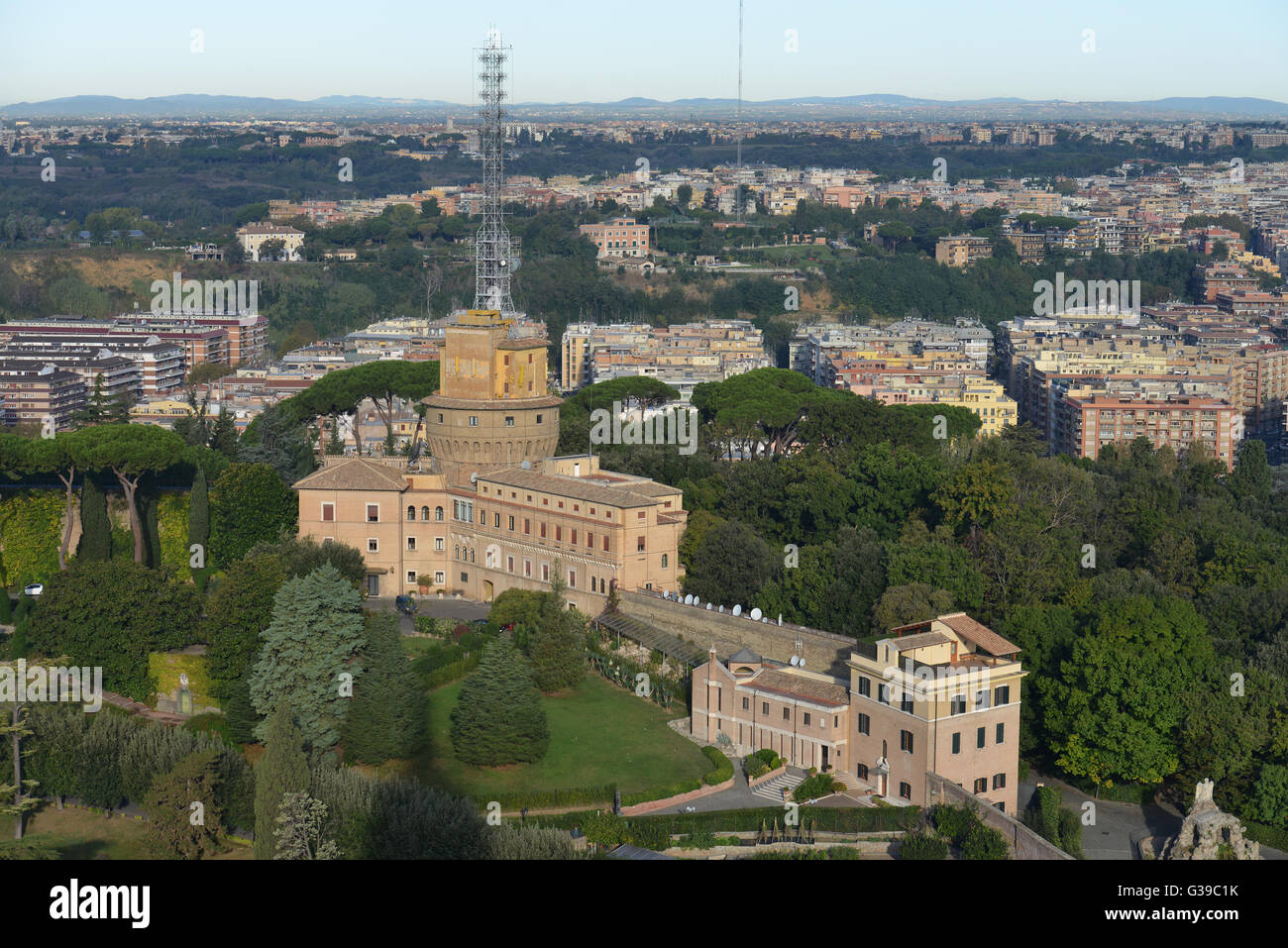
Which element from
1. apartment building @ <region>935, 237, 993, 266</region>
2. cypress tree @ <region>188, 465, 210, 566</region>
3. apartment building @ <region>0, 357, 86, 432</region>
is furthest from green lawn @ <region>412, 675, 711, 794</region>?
apartment building @ <region>935, 237, 993, 266</region>

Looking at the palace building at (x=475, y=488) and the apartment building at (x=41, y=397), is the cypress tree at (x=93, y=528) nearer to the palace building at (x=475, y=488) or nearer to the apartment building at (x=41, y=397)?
the palace building at (x=475, y=488)

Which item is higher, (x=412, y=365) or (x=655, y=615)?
(x=412, y=365)

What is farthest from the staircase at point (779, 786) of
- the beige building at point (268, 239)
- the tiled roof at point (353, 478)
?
the beige building at point (268, 239)

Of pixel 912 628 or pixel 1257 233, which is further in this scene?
pixel 1257 233
